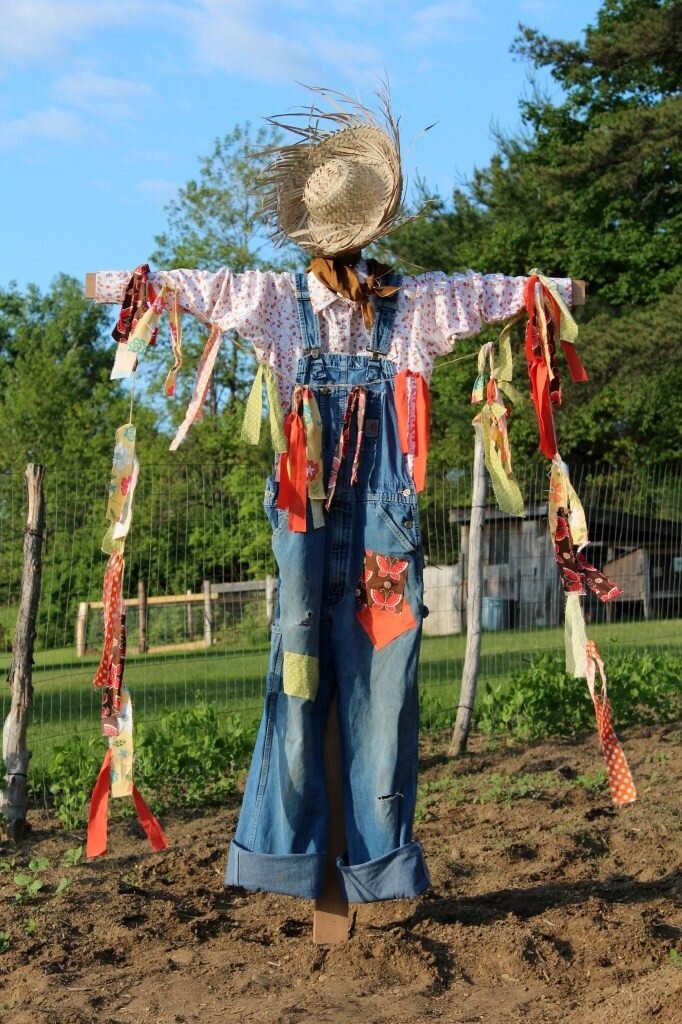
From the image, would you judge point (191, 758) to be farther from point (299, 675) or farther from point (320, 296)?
point (320, 296)

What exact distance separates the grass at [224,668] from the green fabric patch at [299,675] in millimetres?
2655

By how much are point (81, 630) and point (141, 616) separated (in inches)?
17.2

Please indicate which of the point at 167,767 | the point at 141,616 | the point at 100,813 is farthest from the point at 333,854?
the point at 141,616

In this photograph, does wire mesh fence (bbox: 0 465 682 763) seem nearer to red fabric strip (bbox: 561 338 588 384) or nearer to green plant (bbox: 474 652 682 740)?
green plant (bbox: 474 652 682 740)

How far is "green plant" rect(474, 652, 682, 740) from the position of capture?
785 centimetres

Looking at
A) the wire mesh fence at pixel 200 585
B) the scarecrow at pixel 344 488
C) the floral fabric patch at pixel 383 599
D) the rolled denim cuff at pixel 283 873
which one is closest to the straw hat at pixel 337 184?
the scarecrow at pixel 344 488

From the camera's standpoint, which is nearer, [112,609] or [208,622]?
[112,609]

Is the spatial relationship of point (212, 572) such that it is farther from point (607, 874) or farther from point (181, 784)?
point (607, 874)

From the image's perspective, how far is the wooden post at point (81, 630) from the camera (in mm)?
Answer: 7977

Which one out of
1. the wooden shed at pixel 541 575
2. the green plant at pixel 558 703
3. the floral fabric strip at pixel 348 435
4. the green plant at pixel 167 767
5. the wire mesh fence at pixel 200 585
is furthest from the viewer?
the wooden shed at pixel 541 575

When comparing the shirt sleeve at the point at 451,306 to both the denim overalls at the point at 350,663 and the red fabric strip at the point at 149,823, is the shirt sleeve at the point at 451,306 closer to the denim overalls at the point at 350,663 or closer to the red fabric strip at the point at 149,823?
the denim overalls at the point at 350,663

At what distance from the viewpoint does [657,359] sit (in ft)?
63.9

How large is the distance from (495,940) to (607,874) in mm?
1035

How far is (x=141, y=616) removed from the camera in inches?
321
